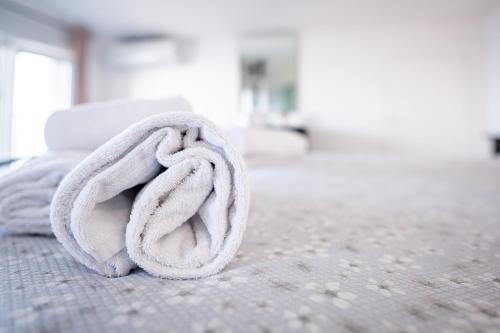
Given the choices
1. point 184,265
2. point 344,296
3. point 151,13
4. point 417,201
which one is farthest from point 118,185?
point 151,13

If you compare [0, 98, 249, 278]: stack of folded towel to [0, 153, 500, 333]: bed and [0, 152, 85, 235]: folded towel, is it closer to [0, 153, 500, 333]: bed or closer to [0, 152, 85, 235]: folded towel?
[0, 153, 500, 333]: bed

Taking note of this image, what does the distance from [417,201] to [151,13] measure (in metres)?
3.83

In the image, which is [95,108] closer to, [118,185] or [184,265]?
[118,185]

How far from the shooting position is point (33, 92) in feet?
Answer: 13.1

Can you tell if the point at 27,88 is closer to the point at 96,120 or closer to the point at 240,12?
the point at 240,12

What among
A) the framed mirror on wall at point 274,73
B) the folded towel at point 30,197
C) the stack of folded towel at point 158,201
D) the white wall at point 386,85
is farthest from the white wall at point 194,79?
the stack of folded towel at point 158,201

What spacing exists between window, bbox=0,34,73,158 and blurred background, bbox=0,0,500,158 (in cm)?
1

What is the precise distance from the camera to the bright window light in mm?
3699

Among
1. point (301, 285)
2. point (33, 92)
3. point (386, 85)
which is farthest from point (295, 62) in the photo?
point (301, 285)

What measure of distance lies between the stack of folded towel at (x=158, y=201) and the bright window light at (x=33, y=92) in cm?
365

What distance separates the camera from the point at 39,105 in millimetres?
4090

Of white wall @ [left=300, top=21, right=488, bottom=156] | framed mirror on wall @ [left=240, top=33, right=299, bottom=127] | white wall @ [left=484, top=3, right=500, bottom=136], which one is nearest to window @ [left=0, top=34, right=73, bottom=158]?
framed mirror on wall @ [left=240, top=33, right=299, bottom=127]

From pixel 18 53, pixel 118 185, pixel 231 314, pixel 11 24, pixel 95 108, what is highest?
pixel 11 24

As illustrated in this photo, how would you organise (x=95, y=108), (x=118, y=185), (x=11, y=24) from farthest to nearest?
1. (x=11, y=24)
2. (x=95, y=108)
3. (x=118, y=185)
